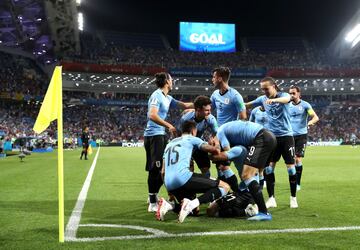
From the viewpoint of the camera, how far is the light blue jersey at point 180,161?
20.0 feet

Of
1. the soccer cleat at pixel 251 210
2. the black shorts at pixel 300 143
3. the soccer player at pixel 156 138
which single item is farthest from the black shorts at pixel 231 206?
the black shorts at pixel 300 143

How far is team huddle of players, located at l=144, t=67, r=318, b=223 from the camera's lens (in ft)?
20.1

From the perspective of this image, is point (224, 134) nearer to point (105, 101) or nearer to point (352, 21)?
point (105, 101)

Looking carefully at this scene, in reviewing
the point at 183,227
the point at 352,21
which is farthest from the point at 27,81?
the point at 183,227

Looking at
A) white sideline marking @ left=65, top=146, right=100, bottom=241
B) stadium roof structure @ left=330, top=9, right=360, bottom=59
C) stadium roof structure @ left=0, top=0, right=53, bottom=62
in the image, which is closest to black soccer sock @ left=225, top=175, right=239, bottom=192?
white sideline marking @ left=65, top=146, right=100, bottom=241

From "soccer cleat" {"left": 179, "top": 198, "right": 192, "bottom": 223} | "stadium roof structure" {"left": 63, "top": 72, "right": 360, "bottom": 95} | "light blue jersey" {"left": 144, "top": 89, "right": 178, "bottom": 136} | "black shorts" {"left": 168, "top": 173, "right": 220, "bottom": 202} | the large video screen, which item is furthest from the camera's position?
the large video screen

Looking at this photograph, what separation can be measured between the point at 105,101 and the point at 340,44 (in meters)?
43.2

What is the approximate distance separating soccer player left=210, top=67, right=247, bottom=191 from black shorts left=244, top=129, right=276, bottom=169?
74 cm

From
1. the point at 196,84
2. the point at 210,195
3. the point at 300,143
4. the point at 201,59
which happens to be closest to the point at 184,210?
the point at 210,195

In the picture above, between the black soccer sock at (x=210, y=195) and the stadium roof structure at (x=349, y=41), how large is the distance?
6420 cm

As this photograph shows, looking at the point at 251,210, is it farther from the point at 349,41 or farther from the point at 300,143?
the point at 349,41

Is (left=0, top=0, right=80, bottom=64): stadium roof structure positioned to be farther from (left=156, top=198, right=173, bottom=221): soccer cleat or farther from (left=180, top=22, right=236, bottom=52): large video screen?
(left=156, top=198, right=173, bottom=221): soccer cleat

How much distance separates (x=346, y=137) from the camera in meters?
58.6

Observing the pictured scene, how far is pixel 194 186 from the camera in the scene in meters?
6.19
